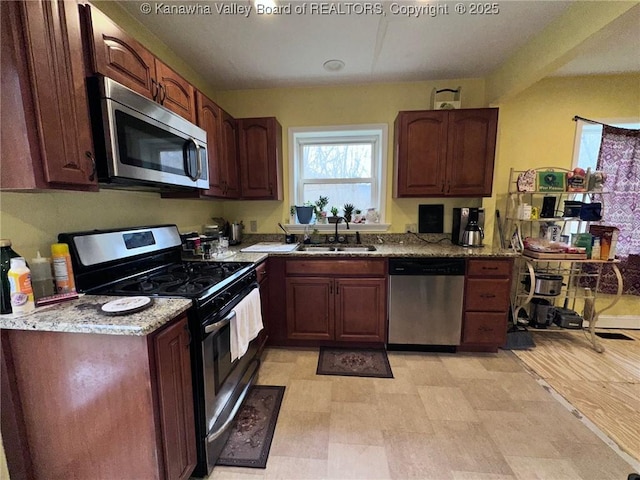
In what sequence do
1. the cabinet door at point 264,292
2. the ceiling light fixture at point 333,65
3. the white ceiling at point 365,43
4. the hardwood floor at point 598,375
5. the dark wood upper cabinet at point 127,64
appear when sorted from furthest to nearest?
the ceiling light fixture at point 333,65 → the cabinet door at point 264,292 → the white ceiling at point 365,43 → the hardwood floor at point 598,375 → the dark wood upper cabinet at point 127,64

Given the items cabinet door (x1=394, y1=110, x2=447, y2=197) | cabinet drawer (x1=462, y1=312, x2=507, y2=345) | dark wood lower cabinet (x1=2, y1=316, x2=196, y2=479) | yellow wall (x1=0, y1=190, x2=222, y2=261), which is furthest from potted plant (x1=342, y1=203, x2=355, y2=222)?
dark wood lower cabinet (x1=2, y1=316, x2=196, y2=479)

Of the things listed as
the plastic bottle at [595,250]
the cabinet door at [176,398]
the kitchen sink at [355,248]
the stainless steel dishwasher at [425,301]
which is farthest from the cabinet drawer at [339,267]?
the plastic bottle at [595,250]

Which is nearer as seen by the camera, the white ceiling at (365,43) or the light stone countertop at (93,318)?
the light stone countertop at (93,318)

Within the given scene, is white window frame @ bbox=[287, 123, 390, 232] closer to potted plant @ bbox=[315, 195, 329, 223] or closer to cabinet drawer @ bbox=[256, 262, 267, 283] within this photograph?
potted plant @ bbox=[315, 195, 329, 223]

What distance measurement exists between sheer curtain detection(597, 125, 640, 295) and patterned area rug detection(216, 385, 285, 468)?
3485mm

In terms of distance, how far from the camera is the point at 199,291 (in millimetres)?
1317

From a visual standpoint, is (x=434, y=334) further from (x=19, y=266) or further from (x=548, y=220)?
(x=19, y=266)

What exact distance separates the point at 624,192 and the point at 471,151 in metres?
1.68

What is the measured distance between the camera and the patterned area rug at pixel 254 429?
1439mm

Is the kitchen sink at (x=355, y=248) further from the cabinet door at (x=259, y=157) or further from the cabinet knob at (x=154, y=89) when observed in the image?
the cabinet knob at (x=154, y=89)

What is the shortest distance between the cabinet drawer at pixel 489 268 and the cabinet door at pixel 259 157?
1.91 meters

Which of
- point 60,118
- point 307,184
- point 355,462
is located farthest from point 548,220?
point 60,118

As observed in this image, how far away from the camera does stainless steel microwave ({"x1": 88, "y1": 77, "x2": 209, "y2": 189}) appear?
115 cm

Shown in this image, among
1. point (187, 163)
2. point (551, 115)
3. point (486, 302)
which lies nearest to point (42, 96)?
point (187, 163)
